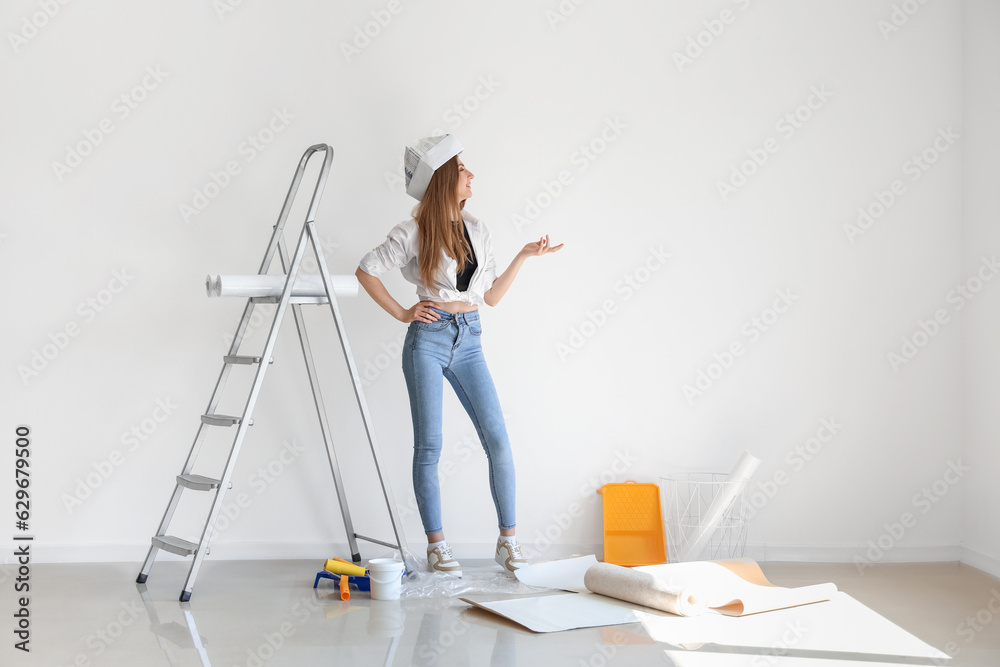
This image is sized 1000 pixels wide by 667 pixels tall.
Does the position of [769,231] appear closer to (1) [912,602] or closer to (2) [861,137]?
(2) [861,137]

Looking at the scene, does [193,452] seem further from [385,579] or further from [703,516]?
[703,516]

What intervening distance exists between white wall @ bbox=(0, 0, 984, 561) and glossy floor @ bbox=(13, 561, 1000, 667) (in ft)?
1.60

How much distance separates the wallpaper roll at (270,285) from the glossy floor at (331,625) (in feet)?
3.56

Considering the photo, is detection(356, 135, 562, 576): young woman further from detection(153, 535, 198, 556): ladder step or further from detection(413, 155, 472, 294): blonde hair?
detection(153, 535, 198, 556): ladder step

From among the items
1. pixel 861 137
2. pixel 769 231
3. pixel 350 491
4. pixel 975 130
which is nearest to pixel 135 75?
pixel 350 491

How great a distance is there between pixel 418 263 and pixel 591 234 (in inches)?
33.9

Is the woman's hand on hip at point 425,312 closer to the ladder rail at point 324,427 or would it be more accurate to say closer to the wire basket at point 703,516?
the ladder rail at point 324,427

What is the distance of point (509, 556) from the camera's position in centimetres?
311

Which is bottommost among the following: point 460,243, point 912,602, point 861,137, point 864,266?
point 912,602

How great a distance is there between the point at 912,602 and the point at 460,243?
6.79 ft

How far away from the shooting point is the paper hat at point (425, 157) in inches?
122

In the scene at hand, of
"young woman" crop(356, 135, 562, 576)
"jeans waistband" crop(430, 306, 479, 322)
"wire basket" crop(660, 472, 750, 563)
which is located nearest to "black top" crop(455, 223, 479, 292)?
"young woman" crop(356, 135, 562, 576)

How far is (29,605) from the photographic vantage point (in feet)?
8.80

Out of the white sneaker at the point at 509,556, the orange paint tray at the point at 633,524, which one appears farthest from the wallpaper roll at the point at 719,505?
the white sneaker at the point at 509,556
